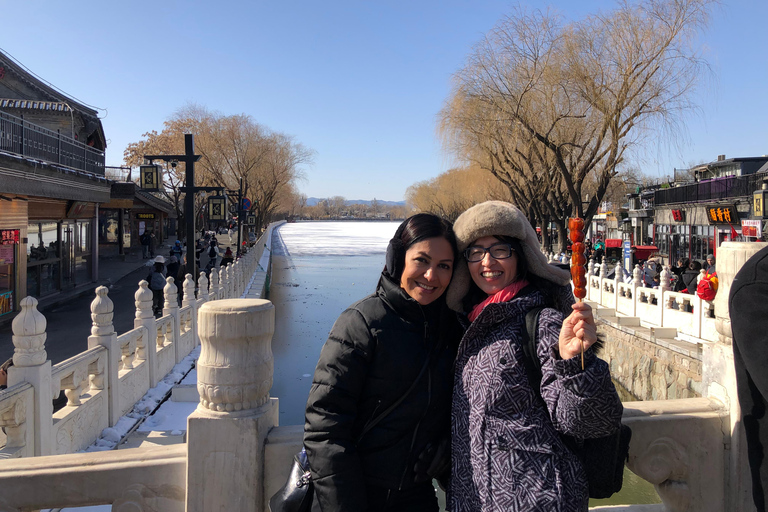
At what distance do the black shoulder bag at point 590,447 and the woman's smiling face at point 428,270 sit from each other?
0.37 m

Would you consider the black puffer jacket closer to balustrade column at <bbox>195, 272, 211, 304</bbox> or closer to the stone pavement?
the stone pavement

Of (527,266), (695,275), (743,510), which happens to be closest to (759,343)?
(527,266)

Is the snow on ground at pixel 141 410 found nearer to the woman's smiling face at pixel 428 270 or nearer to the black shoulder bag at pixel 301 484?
the black shoulder bag at pixel 301 484

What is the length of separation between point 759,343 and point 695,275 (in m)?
13.5

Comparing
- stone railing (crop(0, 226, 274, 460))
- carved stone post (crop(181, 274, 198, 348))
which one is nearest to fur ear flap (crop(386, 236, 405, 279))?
stone railing (crop(0, 226, 274, 460))

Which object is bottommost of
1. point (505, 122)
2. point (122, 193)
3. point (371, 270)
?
point (371, 270)

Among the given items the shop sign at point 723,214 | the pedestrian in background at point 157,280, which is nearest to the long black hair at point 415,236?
the pedestrian in background at point 157,280

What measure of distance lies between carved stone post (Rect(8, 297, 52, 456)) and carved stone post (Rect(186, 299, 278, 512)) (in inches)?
115

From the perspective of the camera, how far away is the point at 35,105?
1778cm

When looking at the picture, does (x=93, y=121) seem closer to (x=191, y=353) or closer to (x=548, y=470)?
(x=191, y=353)

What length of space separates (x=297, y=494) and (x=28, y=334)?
3514 mm

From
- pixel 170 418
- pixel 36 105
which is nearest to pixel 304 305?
pixel 36 105

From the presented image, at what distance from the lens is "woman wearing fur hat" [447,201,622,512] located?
1538 millimetres

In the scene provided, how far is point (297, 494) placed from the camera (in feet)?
5.85
